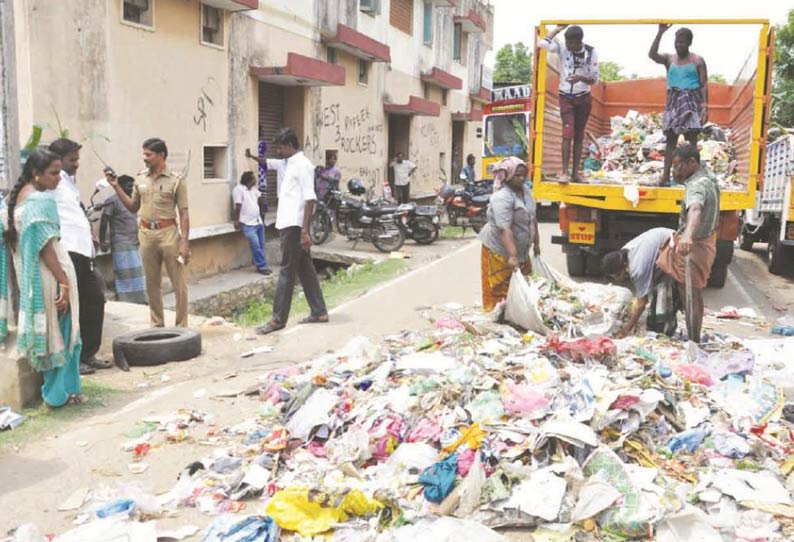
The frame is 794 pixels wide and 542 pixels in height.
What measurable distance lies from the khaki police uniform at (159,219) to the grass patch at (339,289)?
1.95 meters

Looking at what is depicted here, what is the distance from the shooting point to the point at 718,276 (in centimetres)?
→ 977

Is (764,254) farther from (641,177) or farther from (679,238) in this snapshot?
(679,238)

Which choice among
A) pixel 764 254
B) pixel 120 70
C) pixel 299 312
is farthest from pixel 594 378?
pixel 764 254

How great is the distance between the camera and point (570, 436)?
386 cm

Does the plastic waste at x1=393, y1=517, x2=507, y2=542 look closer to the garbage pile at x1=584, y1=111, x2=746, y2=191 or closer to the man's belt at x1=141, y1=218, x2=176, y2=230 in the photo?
the man's belt at x1=141, y1=218, x2=176, y2=230

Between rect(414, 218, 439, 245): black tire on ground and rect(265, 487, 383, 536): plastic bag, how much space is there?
37.1 ft

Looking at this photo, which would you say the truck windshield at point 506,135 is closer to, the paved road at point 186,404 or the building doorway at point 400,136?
the building doorway at point 400,136

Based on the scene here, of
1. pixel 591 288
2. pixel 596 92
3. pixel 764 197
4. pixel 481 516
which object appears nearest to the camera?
pixel 481 516

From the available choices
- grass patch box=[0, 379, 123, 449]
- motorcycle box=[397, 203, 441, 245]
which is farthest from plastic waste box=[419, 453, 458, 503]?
motorcycle box=[397, 203, 441, 245]

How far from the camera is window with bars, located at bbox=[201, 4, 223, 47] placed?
442 inches

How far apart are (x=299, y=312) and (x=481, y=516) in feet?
17.9

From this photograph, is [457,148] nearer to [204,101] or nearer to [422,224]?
[422,224]

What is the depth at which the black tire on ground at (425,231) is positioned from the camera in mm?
14789

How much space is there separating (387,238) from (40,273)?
9.29 metres
